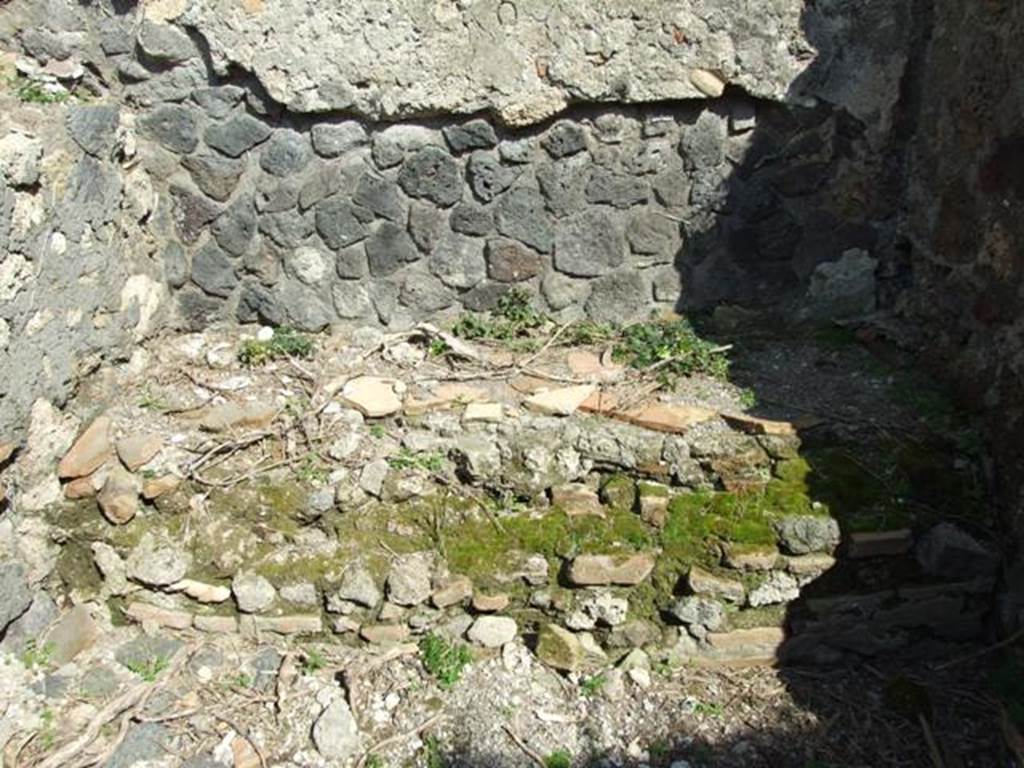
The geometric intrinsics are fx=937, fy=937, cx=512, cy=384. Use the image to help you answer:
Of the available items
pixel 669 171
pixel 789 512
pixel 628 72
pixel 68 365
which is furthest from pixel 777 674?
pixel 68 365

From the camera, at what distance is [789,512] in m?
2.86

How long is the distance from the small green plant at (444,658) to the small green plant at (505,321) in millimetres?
1247

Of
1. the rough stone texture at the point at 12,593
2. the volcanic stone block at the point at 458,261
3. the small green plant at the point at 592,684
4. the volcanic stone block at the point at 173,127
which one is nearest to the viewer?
the rough stone texture at the point at 12,593

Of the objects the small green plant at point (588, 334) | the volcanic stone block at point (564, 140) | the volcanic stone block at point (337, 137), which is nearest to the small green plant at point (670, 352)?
the small green plant at point (588, 334)

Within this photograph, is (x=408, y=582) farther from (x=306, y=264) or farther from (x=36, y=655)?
(x=306, y=264)

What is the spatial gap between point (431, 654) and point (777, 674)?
1.05m

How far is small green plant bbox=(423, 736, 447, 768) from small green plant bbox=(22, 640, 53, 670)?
1109 millimetres

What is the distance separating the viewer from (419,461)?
2.96 meters

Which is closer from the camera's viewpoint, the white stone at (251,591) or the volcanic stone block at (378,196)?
the white stone at (251,591)

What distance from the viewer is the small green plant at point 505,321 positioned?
142 inches

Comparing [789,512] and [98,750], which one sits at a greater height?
[789,512]

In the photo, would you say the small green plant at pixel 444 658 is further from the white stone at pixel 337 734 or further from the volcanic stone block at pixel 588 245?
the volcanic stone block at pixel 588 245

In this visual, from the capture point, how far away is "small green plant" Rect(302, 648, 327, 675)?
275 cm

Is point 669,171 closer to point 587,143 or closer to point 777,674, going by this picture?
point 587,143
